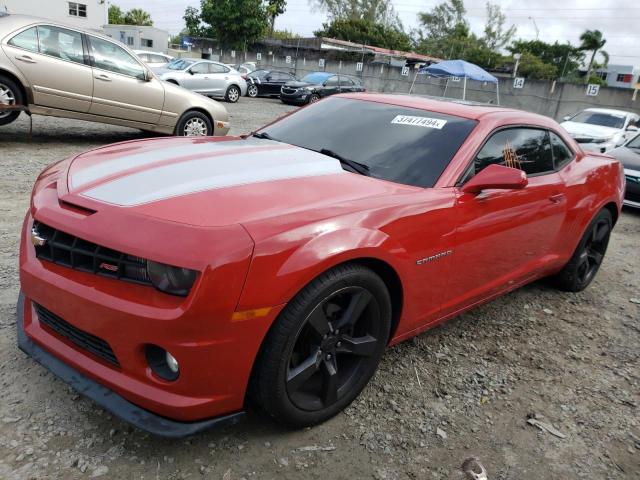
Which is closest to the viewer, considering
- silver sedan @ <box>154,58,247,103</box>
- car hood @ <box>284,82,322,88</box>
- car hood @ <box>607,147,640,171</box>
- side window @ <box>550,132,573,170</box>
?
side window @ <box>550,132,573,170</box>

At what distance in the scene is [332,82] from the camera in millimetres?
21344

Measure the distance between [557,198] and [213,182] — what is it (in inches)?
97.2

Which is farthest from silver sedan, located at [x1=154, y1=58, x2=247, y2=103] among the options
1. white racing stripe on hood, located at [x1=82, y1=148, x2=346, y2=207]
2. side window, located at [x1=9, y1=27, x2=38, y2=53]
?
white racing stripe on hood, located at [x1=82, y1=148, x2=346, y2=207]

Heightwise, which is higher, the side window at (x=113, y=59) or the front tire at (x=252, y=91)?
the side window at (x=113, y=59)

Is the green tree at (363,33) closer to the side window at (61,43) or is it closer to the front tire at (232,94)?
the front tire at (232,94)

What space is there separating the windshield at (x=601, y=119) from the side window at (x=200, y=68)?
11402mm

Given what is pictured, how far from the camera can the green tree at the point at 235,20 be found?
3641cm

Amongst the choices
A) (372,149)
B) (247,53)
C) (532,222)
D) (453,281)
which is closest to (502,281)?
(532,222)

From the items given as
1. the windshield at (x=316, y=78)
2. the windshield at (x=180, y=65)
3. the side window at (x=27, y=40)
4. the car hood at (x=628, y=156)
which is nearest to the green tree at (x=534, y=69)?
the windshield at (x=316, y=78)

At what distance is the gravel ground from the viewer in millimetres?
2061

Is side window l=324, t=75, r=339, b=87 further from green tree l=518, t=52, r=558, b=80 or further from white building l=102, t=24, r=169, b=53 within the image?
green tree l=518, t=52, r=558, b=80

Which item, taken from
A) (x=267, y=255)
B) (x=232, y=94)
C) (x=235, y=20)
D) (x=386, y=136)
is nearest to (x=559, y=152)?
(x=386, y=136)

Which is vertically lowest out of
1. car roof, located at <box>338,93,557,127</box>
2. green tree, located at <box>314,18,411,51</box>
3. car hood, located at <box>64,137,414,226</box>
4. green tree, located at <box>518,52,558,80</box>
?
car hood, located at <box>64,137,414,226</box>

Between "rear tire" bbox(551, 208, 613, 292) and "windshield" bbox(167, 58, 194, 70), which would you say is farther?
"windshield" bbox(167, 58, 194, 70)
